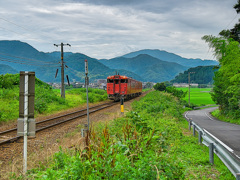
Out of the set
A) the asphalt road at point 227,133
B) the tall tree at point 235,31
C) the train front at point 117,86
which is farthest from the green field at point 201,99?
the asphalt road at point 227,133

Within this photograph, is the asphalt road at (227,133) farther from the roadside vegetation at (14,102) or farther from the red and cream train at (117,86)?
the roadside vegetation at (14,102)

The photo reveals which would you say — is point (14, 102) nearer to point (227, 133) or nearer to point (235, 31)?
point (227, 133)

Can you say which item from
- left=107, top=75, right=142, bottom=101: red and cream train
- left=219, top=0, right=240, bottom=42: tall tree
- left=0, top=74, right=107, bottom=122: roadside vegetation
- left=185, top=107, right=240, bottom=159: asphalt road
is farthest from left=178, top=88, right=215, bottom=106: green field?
left=0, top=74, right=107, bottom=122: roadside vegetation

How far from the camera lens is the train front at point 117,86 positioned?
2775cm

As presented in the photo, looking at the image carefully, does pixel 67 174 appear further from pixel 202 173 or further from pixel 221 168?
pixel 221 168

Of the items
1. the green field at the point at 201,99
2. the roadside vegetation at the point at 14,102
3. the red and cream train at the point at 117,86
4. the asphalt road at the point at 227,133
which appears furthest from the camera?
the green field at the point at 201,99

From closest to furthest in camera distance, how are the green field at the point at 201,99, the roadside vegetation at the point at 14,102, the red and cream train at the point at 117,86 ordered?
1. the roadside vegetation at the point at 14,102
2. the red and cream train at the point at 117,86
3. the green field at the point at 201,99

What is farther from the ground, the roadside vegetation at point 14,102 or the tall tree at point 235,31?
the tall tree at point 235,31

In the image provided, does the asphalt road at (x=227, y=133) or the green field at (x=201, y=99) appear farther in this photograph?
the green field at (x=201, y=99)

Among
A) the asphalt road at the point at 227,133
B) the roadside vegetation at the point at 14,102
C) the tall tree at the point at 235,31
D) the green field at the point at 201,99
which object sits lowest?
the green field at the point at 201,99

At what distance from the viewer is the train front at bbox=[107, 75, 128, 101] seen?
27750 mm

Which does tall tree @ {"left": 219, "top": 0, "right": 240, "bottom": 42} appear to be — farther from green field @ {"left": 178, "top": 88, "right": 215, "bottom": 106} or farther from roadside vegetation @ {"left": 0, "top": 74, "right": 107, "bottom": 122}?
green field @ {"left": 178, "top": 88, "right": 215, "bottom": 106}

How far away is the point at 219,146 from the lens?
6.13 metres

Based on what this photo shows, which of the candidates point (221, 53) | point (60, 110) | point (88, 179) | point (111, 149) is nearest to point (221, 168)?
point (111, 149)
